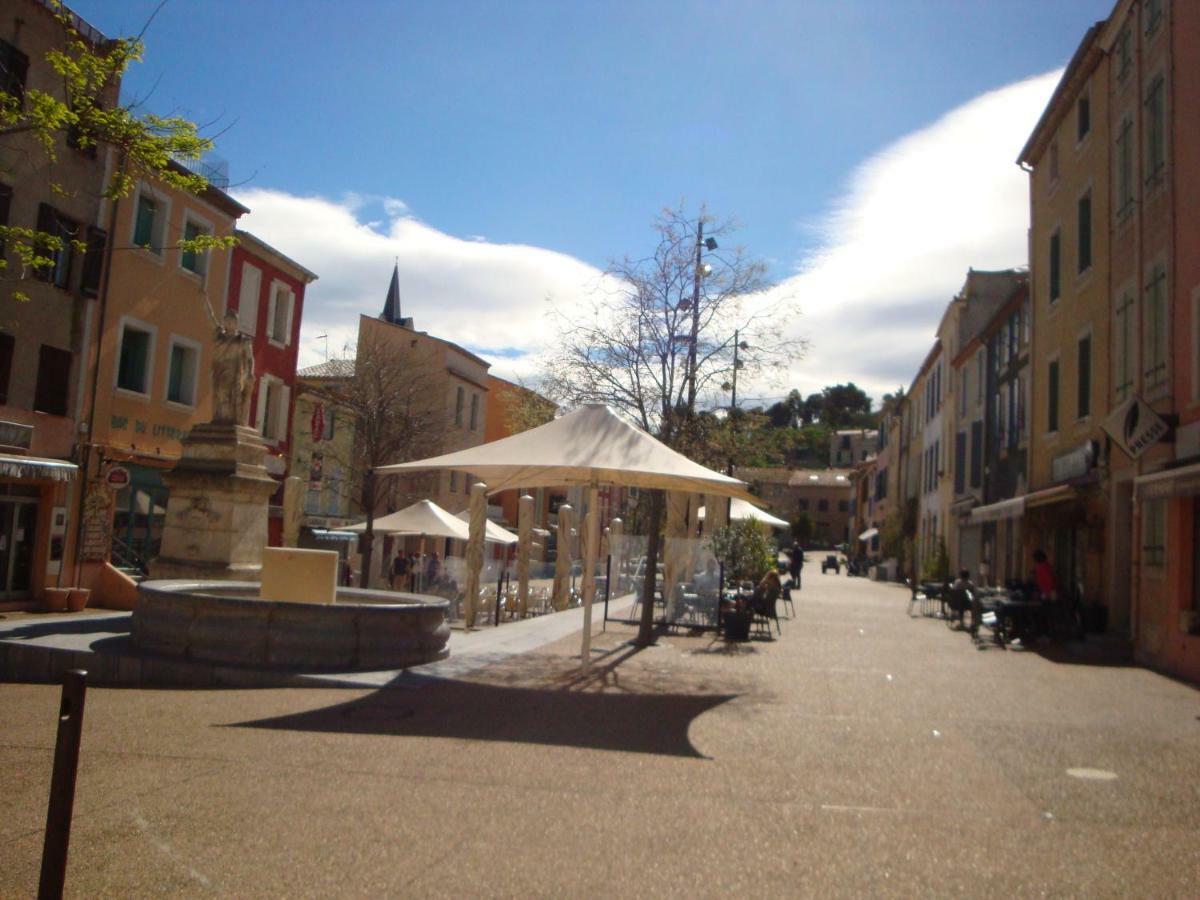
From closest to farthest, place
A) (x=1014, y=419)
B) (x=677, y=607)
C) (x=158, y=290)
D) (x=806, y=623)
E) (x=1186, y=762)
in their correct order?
(x=1186, y=762)
(x=677, y=607)
(x=806, y=623)
(x=158, y=290)
(x=1014, y=419)

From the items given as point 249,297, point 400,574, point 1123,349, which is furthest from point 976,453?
point 249,297

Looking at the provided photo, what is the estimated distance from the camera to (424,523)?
24.4 metres

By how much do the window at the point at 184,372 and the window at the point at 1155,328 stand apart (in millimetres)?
20775

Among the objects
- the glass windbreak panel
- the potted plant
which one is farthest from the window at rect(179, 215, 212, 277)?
the potted plant

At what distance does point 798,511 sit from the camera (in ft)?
331

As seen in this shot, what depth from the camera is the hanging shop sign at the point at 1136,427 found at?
14414 millimetres

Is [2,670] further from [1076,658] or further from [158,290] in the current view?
[158,290]

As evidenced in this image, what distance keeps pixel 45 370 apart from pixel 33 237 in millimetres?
13170

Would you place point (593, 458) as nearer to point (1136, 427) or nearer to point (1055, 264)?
point (1136, 427)

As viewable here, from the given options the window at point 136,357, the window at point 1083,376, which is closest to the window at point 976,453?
the window at point 1083,376

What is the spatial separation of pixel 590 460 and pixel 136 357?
1703 cm

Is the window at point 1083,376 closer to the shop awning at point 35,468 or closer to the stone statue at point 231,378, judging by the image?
the stone statue at point 231,378

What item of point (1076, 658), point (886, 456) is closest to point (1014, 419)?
point (1076, 658)

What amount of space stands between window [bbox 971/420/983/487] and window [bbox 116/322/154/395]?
22.3 metres
